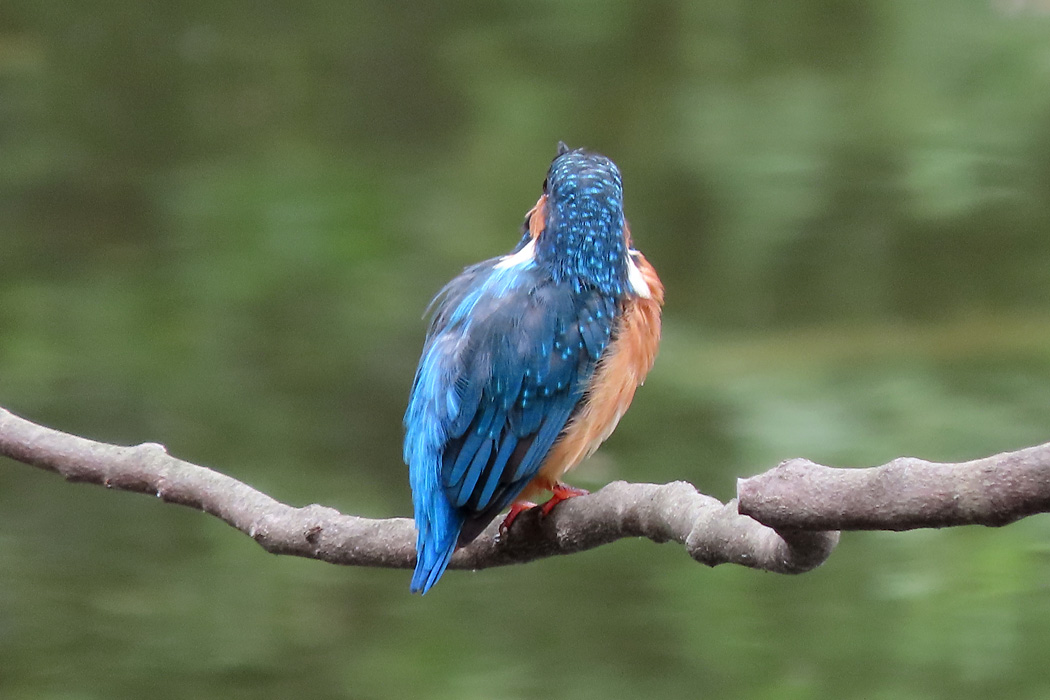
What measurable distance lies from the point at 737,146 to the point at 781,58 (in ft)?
0.96

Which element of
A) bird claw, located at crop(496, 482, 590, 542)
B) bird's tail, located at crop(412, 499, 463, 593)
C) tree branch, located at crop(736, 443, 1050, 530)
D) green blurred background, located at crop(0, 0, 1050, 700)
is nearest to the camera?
tree branch, located at crop(736, 443, 1050, 530)

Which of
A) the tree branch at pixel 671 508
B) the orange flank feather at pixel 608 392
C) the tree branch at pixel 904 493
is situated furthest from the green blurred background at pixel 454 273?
the tree branch at pixel 904 493

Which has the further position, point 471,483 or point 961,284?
point 961,284

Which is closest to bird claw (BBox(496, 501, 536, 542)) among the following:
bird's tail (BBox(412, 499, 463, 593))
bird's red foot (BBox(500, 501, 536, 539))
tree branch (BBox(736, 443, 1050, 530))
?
bird's red foot (BBox(500, 501, 536, 539))

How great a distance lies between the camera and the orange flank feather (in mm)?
1953

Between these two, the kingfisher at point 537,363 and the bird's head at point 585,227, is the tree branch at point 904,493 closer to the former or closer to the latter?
the kingfisher at point 537,363

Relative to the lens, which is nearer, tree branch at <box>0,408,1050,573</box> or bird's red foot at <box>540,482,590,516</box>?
tree branch at <box>0,408,1050,573</box>

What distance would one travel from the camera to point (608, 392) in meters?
1.97

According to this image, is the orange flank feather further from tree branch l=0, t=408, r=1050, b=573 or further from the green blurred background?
the green blurred background

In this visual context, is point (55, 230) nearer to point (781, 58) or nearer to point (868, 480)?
point (781, 58)

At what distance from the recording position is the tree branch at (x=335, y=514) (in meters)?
1.52

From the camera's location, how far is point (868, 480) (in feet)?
3.36

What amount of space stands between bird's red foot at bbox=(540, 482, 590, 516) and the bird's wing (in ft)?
0.17

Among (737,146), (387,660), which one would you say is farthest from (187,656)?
(737,146)
